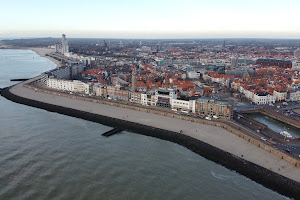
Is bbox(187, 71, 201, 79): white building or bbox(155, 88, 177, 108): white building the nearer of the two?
bbox(155, 88, 177, 108): white building

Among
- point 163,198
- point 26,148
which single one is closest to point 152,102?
point 26,148

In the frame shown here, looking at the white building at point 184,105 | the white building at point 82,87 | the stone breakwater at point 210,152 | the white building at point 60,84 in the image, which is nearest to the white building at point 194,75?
the white building at point 82,87

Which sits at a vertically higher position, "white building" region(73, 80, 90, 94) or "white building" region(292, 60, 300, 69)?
"white building" region(292, 60, 300, 69)

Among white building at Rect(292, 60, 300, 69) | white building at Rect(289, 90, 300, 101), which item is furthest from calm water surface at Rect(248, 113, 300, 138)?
white building at Rect(292, 60, 300, 69)

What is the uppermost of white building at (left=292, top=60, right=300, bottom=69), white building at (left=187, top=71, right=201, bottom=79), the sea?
white building at (left=292, top=60, right=300, bottom=69)

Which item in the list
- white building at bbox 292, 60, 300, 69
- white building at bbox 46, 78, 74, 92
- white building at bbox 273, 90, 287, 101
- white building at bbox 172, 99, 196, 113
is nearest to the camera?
white building at bbox 172, 99, 196, 113

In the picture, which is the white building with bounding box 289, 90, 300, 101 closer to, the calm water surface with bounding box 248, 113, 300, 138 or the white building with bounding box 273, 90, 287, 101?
the white building with bounding box 273, 90, 287, 101

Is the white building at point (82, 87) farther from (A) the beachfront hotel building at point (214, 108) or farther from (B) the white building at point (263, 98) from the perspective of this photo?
(B) the white building at point (263, 98)
